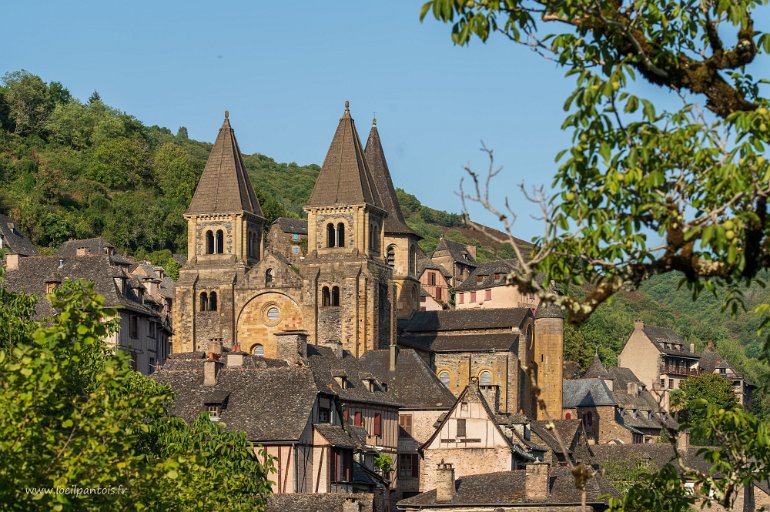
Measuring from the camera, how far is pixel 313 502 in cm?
4488

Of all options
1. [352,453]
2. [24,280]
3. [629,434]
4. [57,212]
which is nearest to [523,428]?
[352,453]

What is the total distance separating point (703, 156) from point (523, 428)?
61.2 meters


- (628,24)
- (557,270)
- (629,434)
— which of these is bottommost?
(629,434)

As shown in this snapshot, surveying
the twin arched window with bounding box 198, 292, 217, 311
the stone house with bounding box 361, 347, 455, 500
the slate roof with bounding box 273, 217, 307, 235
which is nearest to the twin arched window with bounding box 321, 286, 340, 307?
the stone house with bounding box 361, 347, 455, 500

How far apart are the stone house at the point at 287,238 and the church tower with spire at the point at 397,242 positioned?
38.3 meters

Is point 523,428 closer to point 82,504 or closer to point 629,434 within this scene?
point 629,434

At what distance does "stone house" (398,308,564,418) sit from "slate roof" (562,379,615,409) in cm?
829

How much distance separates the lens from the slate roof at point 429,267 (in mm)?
144062

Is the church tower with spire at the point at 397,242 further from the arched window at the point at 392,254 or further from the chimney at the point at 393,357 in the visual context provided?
the chimney at the point at 393,357

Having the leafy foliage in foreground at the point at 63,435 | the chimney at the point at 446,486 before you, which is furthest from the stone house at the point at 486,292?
the leafy foliage in foreground at the point at 63,435

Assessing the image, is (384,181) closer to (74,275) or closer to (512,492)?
(74,275)

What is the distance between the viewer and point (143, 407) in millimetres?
22141

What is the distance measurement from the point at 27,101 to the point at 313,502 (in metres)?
132

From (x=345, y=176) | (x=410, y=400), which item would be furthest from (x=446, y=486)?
(x=345, y=176)
